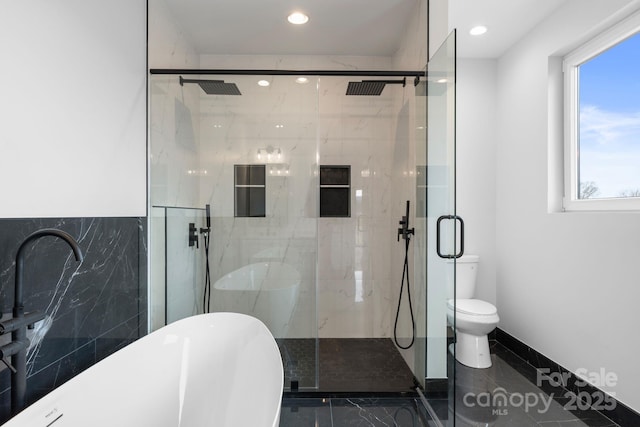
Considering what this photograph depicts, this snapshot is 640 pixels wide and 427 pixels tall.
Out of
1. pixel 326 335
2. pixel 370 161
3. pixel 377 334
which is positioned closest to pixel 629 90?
pixel 370 161

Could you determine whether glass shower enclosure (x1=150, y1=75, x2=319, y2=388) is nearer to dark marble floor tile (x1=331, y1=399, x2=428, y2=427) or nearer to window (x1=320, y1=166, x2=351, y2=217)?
dark marble floor tile (x1=331, y1=399, x2=428, y2=427)

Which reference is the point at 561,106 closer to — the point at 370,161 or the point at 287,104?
the point at 370,161

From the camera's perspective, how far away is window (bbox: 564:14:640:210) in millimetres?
2021

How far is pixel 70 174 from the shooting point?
1501mm

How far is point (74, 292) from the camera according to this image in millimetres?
1537

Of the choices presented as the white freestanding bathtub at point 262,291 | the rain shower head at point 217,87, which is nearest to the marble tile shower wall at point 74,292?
the white freestanding bathtub at point 262,291

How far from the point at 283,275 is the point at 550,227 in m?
2.10

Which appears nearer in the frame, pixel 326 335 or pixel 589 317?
pixel 589 317

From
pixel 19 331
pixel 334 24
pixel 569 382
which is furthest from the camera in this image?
pixel 334 24

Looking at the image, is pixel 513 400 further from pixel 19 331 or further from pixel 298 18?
pixel 298 18

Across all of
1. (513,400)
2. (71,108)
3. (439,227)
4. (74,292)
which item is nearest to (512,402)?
(513,400)

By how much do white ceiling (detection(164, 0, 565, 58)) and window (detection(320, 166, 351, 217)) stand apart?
1.21 m

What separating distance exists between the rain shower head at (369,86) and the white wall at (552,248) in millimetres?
1210

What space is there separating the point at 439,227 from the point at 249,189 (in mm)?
1263
